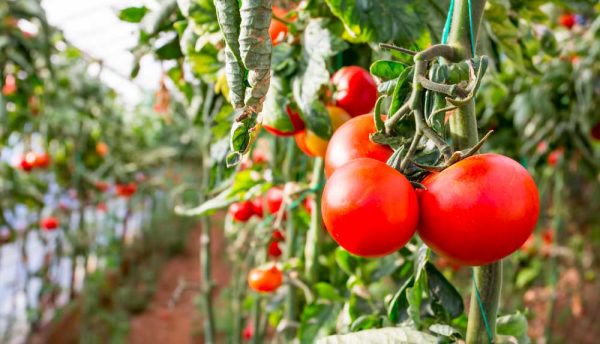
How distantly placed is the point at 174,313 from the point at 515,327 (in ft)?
14.3

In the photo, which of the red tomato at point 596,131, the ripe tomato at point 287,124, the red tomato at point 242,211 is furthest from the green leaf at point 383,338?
the red tomato at point 596,131

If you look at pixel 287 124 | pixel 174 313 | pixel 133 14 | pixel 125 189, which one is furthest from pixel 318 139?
pixel 174 313

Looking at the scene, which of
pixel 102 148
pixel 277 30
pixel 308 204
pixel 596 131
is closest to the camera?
pixel 277 30

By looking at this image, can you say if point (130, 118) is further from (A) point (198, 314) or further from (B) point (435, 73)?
(B) point (435, 73)

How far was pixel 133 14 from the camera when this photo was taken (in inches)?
34.4

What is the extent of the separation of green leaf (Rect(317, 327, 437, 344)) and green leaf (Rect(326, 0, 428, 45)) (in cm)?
34

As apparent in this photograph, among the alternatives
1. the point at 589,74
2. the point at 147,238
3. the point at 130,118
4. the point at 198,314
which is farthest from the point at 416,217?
the point at 147,238

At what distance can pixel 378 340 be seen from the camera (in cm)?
52

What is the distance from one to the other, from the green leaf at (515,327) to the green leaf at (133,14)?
28.3 inches

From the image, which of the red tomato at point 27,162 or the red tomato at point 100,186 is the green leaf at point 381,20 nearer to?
the red tomato at point 27,162

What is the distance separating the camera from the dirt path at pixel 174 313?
4034 millimetres

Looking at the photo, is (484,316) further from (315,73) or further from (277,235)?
(277,235)

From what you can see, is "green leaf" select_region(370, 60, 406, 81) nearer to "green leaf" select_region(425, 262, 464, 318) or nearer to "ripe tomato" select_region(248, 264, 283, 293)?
"green leaf" select_region(425, 262, 464, 318)

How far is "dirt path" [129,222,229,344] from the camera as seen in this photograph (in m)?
4.03
